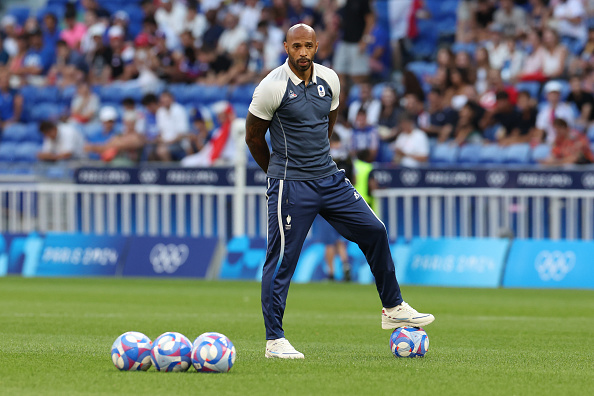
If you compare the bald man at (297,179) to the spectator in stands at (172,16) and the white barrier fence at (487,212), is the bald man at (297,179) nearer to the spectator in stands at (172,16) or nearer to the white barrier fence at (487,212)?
the white barrier fence at (487,212)

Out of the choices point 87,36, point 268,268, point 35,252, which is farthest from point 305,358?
point 87,36

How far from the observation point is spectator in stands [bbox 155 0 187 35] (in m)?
28.0

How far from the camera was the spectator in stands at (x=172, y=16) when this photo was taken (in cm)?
2795

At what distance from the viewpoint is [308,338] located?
10297 mm

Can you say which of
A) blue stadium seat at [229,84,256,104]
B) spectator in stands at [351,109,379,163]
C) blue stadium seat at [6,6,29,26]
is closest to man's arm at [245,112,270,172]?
spectator in stands at [351,109,379,163]

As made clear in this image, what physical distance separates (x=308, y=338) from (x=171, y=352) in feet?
9.53

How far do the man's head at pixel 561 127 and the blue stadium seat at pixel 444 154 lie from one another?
2134 millimetres

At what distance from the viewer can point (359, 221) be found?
8.62m

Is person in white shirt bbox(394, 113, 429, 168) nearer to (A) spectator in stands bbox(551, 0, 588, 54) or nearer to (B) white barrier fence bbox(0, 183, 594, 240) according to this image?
(B) white barrier fence bbox(0, 183, 594, 240)

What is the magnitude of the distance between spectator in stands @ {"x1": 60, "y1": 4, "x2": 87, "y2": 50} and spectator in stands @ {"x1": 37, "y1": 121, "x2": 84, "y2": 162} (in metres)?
5.13

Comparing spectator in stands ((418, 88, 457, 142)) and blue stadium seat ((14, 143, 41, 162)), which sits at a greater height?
spectator in stands ((418, 88, 457, 142))

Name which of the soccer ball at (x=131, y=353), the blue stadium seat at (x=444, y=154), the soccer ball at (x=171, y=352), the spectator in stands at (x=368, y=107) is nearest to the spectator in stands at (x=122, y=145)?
the spectator in stands at (x=368, y=107)

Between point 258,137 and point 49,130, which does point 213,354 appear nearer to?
point 258,137

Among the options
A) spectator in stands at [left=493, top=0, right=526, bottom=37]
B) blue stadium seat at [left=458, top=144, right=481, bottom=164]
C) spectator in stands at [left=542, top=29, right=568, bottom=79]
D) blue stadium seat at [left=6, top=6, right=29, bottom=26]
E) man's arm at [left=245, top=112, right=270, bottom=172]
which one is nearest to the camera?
man's arm at [left=245, top=112, right=270, bottom=172]
